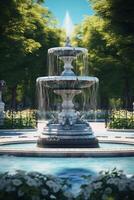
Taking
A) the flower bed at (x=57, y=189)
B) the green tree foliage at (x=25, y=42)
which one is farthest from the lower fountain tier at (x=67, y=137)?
the flower bed at (x=57, y=189)

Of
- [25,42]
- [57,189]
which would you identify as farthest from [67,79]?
[25,42]

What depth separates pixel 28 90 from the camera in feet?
229

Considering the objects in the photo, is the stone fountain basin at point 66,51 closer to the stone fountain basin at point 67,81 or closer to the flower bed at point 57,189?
Result: the stone fountain basin at point 67,81

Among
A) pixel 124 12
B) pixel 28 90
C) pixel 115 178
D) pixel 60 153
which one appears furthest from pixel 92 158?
pixel 28 90

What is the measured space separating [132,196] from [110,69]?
52577 millimetres

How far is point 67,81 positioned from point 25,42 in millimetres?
20909

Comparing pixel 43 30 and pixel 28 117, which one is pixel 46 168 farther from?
pixel 43 30

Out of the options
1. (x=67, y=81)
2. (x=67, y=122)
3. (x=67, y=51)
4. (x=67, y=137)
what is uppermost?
(x=67, y=51)

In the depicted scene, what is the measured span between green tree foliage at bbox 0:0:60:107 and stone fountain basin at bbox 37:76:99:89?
3636mm

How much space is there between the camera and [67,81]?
71.2ft

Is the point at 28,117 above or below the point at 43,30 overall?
below

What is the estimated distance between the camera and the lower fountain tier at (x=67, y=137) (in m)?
20.6

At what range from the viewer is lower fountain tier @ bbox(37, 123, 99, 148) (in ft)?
67.7

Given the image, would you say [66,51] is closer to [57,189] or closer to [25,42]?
[57,189]
